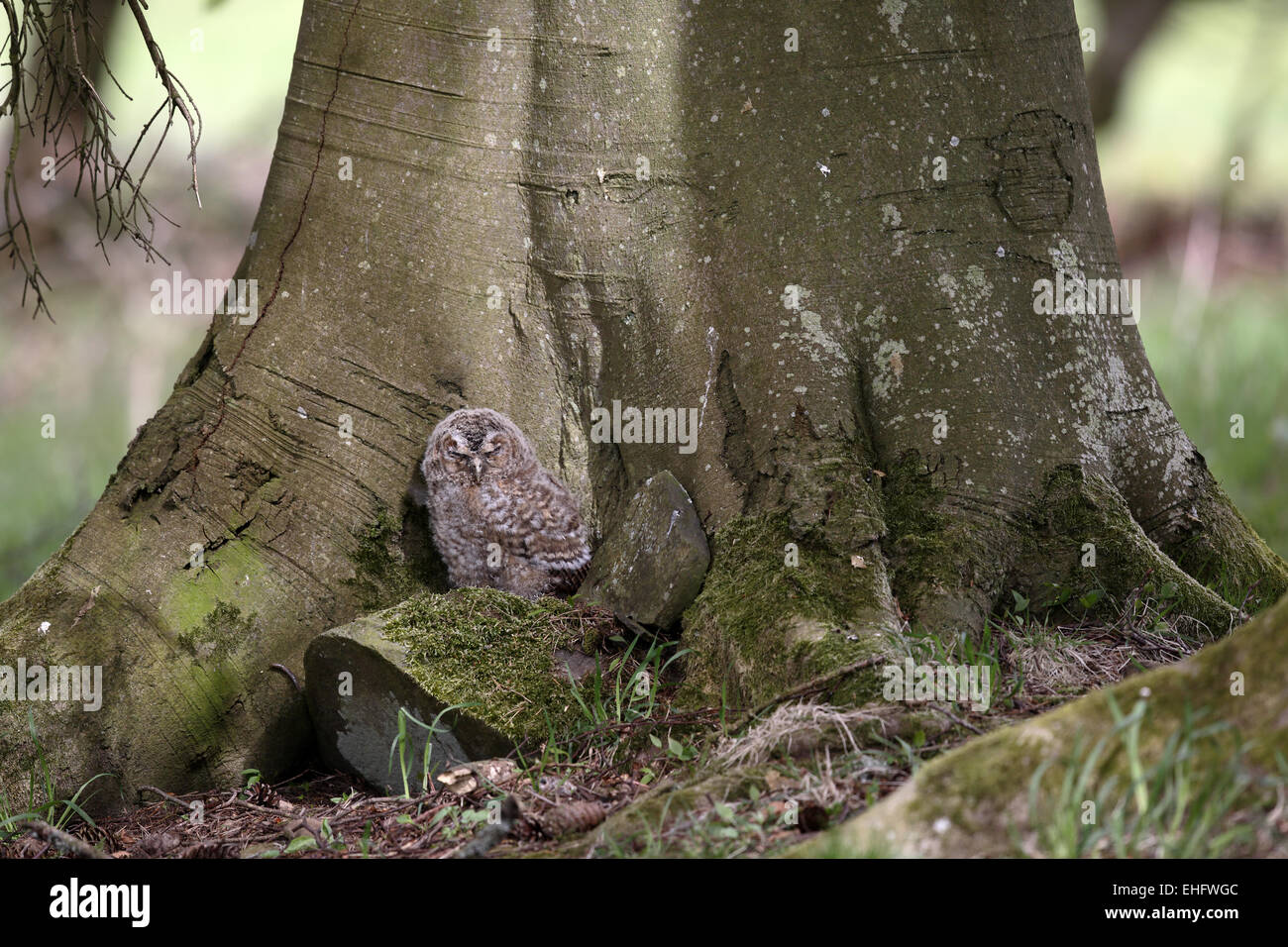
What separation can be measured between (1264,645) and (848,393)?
5.72ft

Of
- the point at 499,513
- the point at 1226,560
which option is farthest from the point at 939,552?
the point at 499,513

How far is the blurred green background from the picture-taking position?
312 inches

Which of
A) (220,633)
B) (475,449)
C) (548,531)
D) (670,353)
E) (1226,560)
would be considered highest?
(670,353)

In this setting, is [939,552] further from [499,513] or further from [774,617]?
[499,513]

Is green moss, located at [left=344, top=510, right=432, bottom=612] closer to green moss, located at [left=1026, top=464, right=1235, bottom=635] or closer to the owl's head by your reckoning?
the owl's head

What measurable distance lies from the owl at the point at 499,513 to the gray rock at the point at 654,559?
234 mm

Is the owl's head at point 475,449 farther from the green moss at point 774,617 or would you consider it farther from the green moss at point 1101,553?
the green moss at point 1101,553

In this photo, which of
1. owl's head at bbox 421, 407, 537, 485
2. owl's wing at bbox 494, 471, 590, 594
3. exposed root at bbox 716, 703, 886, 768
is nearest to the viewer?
exposed root at bbox 716, 703, 886, 768

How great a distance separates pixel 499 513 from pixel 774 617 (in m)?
1.19

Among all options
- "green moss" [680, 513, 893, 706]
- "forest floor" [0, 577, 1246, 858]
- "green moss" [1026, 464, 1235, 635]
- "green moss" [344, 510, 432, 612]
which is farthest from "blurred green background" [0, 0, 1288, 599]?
"green moss" [680, 513, 893, 706]

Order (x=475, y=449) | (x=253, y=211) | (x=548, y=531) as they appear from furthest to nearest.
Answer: (x=253, y=211) → (x=548, y=531) → (x=475, y=449)

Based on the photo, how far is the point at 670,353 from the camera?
3641 mm

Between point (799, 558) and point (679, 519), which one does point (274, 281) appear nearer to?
point (679, 519)

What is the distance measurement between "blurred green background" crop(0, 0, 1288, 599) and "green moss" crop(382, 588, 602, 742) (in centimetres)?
504
